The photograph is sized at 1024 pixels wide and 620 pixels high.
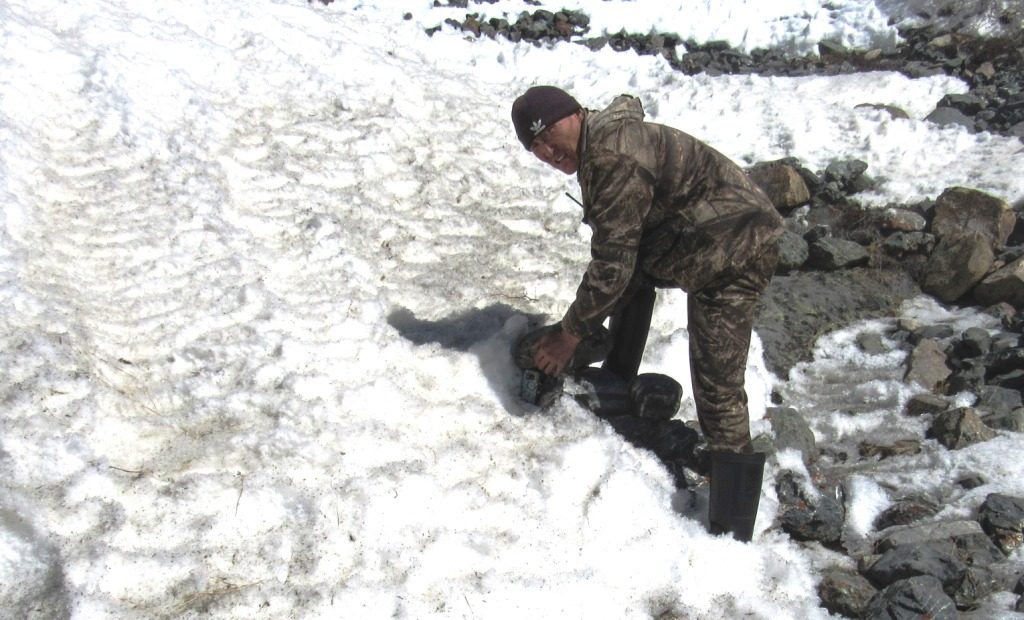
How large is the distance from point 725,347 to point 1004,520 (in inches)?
61.1

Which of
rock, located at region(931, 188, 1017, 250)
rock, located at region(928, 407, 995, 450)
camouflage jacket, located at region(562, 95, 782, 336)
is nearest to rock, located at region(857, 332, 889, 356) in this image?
rock, located at region(928, 407, 995, 450)

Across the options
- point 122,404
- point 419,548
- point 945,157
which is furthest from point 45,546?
point 945,157

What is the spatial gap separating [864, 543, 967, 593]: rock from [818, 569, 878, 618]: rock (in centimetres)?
8

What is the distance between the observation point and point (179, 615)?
11.3 ft

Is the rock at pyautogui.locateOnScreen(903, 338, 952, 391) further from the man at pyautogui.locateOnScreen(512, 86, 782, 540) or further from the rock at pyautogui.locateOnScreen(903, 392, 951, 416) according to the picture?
→ the man at pyautogui.locateOnScreen(512, 86, 782, 540)

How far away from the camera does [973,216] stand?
6.86 metres

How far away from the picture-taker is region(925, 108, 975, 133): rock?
8.46 metres

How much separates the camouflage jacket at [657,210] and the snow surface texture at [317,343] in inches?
39.7

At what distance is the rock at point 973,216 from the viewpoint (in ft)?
22.1

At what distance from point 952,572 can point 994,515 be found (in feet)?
1.77

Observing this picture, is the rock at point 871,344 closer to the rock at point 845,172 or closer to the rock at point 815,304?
the rock at point 815,304

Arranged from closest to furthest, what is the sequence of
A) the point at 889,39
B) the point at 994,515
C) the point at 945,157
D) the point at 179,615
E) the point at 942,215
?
the point at 179,615
the point at 994,515
the point at 942,215
the point at 945,157
the point at 889,39

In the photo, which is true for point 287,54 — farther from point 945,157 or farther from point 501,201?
point 945,157

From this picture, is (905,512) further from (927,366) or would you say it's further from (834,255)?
(834,255)
